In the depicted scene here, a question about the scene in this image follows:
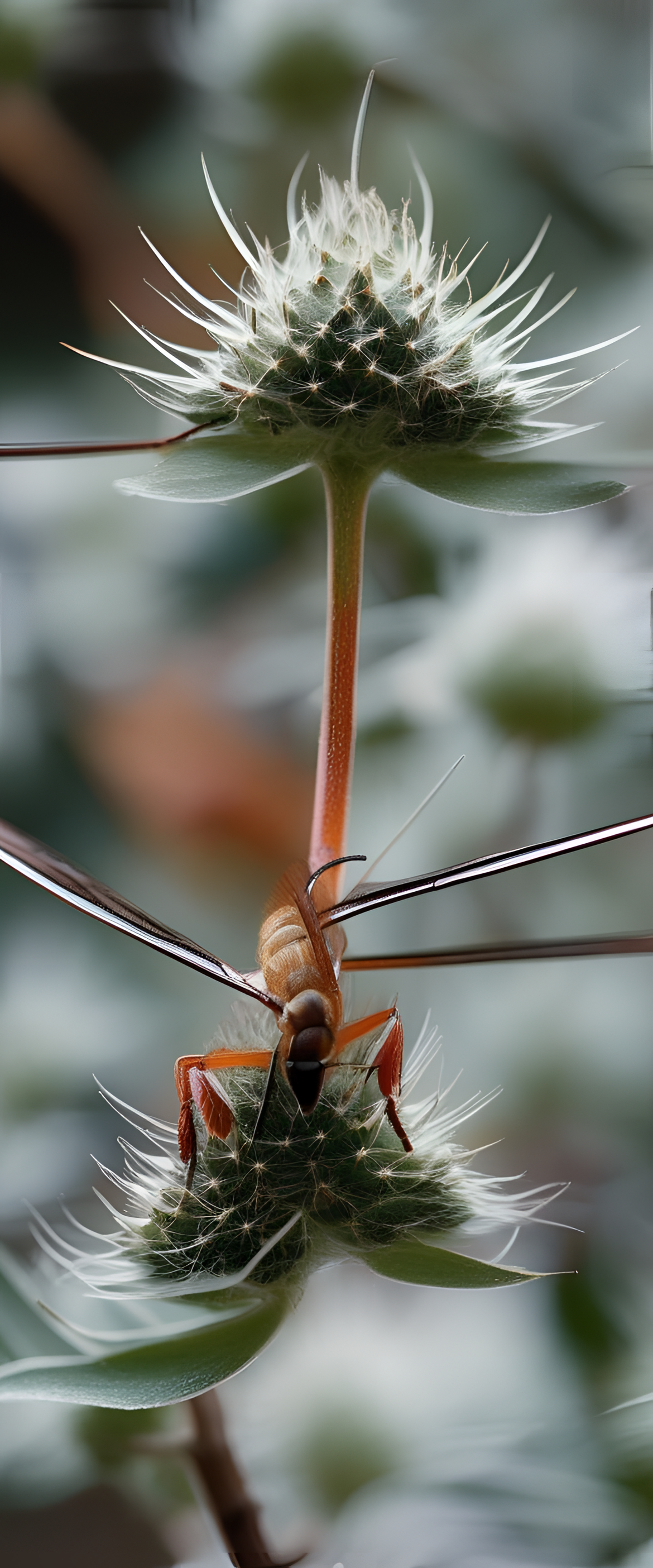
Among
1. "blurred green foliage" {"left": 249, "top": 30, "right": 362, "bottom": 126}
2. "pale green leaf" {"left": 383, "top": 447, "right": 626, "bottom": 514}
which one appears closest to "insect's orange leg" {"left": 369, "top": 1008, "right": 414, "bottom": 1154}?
"pale green leaf" {"left": 383, "top": 447, "right": 626, "bottom": 514}

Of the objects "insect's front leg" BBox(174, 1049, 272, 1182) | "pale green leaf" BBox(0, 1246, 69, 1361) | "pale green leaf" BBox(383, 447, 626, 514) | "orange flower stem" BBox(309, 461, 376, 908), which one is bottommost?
"pale green leaf" BBox(0, 1246, 69, 1361)

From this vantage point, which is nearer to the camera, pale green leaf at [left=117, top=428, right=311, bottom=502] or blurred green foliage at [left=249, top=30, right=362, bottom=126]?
pale green leaf at [left=117, top=428, right=311, bottom=502]

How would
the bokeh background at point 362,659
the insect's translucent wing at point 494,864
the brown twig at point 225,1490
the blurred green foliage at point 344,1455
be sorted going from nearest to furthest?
→ the insect's translucent wing at point 494,864 → the brown twig at point 225,1490 → the blurred green foliage at point 344,1455 → the bokeh background at point 362,659

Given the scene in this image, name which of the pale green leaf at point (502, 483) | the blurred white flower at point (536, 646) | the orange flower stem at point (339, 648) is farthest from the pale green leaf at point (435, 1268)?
the blurred white flower at point (536, 646)

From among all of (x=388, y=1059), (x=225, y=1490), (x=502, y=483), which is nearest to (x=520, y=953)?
(x=388, y=1059)

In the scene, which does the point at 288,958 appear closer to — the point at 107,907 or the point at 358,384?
the point at 107,907

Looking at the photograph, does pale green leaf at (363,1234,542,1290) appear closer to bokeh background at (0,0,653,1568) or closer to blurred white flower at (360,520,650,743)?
bokeh background at (0,0,653,1568)

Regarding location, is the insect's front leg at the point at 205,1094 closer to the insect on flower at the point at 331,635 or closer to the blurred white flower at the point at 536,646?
the insect on flower at the point at 331,635
